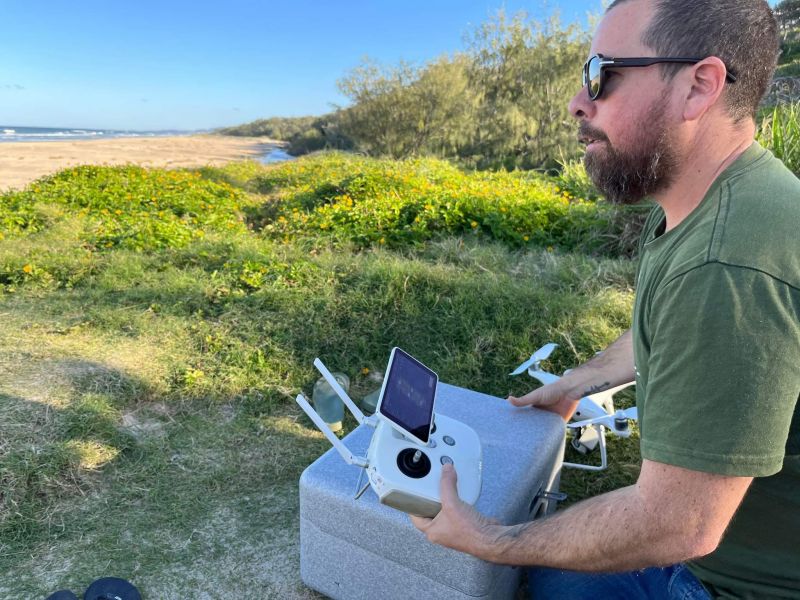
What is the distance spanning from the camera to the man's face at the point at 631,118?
120cm

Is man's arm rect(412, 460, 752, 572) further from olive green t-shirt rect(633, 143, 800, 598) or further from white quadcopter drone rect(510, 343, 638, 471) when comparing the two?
white quadcopter drone rect(510, 343, 638, 471)

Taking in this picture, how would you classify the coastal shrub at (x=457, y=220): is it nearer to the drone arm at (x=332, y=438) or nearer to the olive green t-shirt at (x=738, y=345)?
the drone arm at (x=332, y=438)

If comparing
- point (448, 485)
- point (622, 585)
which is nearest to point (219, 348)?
point (448, 485)

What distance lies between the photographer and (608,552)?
1.12 metres

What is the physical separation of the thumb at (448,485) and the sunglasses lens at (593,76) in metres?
0.99

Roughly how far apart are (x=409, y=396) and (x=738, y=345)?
0.82 m

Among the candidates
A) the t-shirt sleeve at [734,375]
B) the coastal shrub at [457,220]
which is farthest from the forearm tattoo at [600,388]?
the coastal shrub at [457,220]

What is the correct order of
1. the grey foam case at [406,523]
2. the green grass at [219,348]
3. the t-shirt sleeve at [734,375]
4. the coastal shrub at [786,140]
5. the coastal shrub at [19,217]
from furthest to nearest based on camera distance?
1. the coastal shrub at [19,217]
2. the coastal shrub at [786,140]
3. the green grass at [219,348]
4. the grey foam case at [406,523]
5. the t-shirt sleeve at [734,375]

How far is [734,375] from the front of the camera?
947 millimetres

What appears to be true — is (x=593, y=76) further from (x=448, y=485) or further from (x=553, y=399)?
(x=553, y=399)

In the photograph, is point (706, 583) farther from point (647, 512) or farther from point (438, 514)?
point (438, 514)

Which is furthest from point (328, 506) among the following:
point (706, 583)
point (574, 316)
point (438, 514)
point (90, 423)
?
point (574, 316)

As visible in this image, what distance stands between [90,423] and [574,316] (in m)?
2.98

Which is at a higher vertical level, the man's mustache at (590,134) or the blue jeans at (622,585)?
the man's mustache at (590,134)
